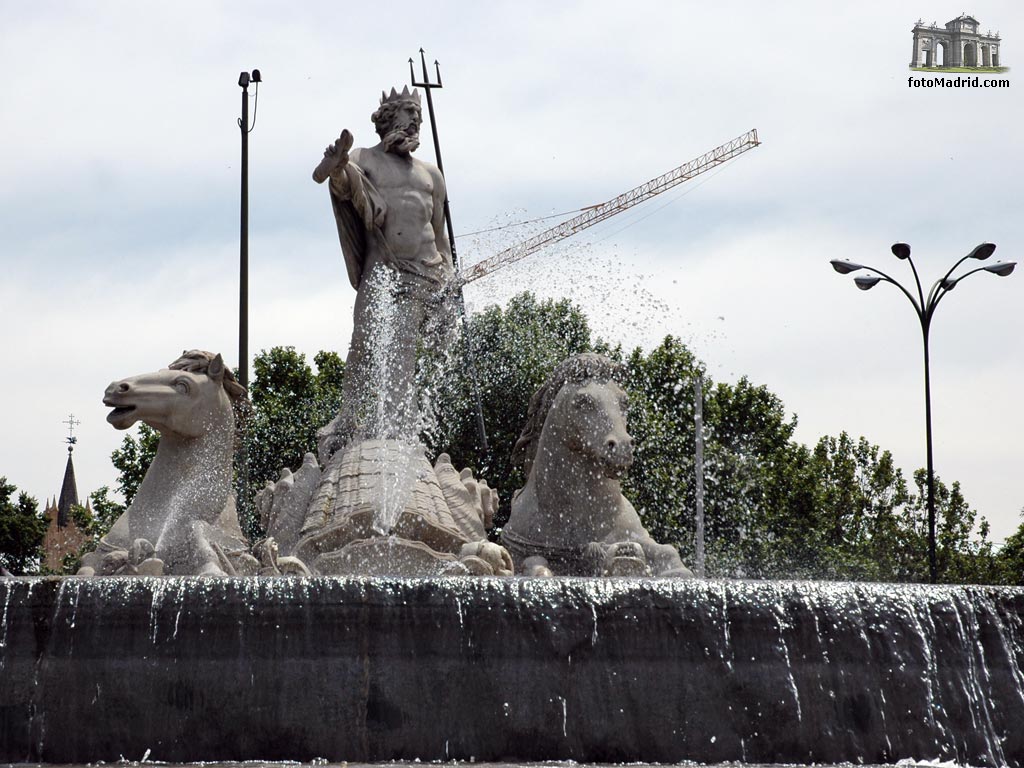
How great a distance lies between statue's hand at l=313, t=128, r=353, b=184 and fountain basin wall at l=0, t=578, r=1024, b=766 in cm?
520

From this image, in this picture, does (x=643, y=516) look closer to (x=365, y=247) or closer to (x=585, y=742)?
(x=365, y=247)

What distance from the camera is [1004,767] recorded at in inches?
282

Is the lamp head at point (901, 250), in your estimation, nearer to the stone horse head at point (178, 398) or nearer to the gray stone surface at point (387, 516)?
the gray stone surface at point (387, 516)

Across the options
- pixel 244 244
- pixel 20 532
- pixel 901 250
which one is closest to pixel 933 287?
pixel 901 250

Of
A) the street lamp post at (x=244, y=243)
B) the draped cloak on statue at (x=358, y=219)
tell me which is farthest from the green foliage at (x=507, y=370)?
the draped cloak on statue at (x=358, y=219)

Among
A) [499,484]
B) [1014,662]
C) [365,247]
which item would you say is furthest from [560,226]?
[1014,662]

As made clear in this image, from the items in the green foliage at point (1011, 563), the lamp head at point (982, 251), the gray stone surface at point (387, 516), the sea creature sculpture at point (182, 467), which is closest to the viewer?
the sea creature sculpture at point (182, 467)

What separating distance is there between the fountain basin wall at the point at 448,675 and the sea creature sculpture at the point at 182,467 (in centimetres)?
231

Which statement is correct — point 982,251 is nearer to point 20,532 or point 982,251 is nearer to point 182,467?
point 182,467

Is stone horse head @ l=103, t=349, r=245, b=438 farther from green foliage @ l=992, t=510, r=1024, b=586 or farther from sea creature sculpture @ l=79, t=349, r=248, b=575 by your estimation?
green foliage @ l=992, t=510, r=1024, b=586

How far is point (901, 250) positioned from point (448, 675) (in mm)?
16421

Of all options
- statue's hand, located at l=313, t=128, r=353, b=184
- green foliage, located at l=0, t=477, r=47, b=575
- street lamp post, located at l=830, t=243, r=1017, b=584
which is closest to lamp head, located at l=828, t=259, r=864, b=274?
street lamp post, located at l=830, t=243, r=1017, b=584

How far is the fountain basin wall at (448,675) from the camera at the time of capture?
21.8 ft

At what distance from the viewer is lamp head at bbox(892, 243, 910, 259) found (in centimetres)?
2167
